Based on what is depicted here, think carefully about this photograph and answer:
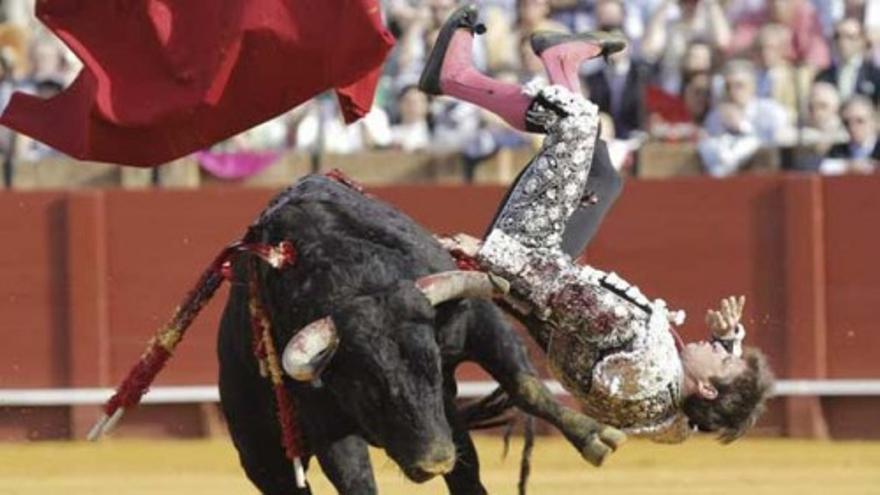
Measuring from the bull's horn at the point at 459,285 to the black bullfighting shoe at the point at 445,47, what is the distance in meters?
0.65

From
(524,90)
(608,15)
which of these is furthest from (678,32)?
(524,90)

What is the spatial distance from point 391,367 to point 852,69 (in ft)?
19.7

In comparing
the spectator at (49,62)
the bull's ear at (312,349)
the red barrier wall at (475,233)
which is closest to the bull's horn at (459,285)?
the bull's ear at (312,349)

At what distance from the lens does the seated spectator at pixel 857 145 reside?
1183 centimetres

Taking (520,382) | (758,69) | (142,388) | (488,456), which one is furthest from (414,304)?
(758,69)

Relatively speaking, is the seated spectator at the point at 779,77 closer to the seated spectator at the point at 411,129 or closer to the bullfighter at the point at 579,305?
the seated spectator at the point at 411,129

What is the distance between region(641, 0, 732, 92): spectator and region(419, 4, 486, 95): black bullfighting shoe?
5.00 metres

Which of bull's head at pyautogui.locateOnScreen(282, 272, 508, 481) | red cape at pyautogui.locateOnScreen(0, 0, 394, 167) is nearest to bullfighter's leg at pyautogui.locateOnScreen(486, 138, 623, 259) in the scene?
red cape at pyautogui.locateOnScreen(0, 0, 394, 167)

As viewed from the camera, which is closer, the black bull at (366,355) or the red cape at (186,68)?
the black bull at (366,355)

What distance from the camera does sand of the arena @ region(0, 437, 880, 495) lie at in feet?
33.7

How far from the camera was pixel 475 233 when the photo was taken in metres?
11.9

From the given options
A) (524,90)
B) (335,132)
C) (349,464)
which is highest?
(524,90)

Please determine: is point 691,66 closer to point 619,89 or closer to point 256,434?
point 619,89

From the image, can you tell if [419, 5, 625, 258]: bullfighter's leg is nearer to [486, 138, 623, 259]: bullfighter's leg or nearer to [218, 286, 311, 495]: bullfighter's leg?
[486, 138, 623, 259]: bullfighter's leg
